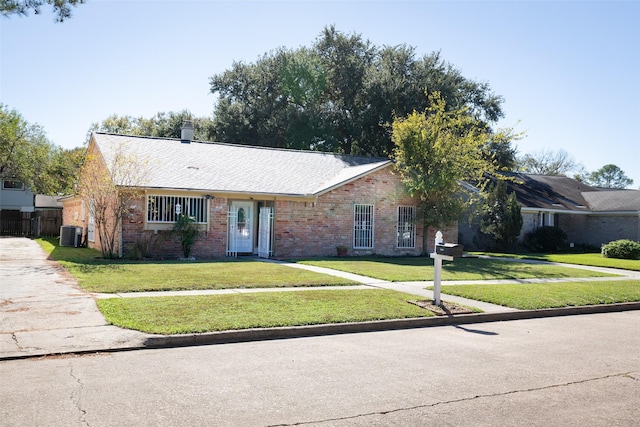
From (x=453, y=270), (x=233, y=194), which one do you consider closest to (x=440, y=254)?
(x=453, y=270)

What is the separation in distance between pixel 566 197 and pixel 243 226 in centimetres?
2299

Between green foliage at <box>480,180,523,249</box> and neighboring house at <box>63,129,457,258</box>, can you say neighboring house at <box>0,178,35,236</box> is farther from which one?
green foliage at <box>480,180,523,249</box>

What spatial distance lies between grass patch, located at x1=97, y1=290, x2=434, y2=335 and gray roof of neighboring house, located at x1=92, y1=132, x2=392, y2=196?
32.2 ft

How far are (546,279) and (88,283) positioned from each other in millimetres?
12643

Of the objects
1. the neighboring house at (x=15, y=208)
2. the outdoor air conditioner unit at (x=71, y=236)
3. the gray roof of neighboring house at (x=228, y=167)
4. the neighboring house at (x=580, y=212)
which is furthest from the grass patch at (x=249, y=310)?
the neighboring house at (x=15, y=208)

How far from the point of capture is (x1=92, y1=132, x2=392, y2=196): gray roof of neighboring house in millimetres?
20703

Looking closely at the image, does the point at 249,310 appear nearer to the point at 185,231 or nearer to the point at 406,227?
the point at 185,231

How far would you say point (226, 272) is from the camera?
49.1 feet

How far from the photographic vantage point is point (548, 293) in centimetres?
1317

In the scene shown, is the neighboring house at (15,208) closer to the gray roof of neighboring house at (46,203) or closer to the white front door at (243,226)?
the gray roof of neighboring house at (46,203)

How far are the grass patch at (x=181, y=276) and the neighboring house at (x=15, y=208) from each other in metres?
29.4

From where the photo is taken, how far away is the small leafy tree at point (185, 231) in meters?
19.4

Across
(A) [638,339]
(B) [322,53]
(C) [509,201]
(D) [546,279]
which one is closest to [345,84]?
(B) [322,53]

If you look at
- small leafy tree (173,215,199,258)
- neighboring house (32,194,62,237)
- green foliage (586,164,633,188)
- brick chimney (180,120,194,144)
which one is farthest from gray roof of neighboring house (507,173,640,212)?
green foliage (586,164,633,188)
